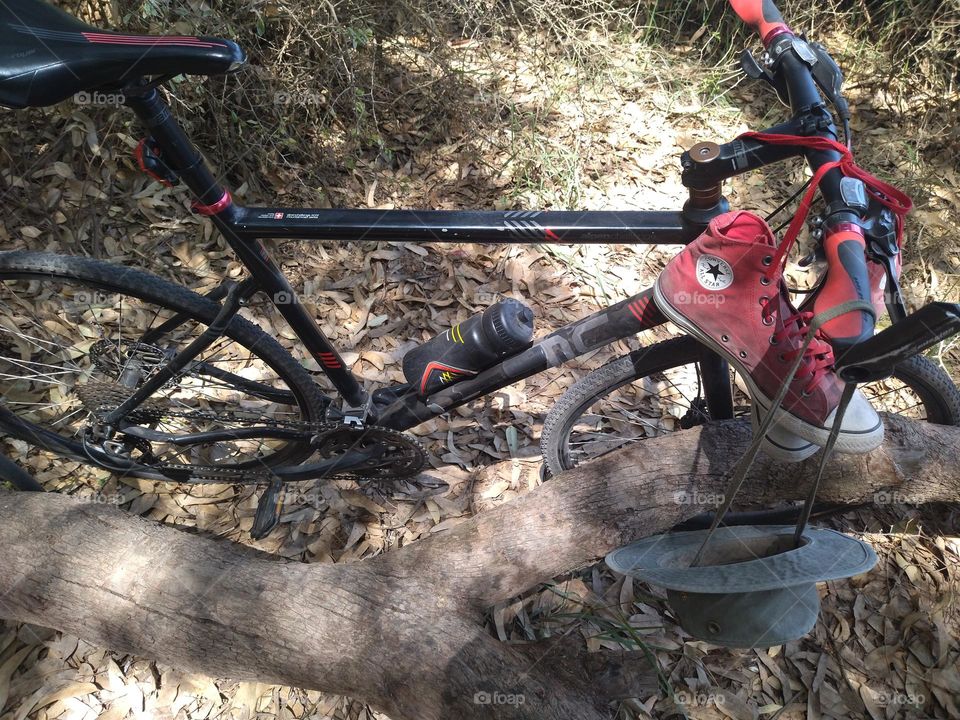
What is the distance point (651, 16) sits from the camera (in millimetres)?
4234

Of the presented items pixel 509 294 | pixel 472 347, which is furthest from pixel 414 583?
pixel 509 294

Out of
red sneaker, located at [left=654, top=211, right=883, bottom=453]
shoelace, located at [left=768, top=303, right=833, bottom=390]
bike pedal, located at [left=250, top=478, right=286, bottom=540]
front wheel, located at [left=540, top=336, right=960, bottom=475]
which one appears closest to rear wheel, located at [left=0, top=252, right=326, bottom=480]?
bike pedal, located at [left=250, top=478, right=286, bottom=540]

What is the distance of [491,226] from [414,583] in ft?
3.86

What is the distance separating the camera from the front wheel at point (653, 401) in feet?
7.49

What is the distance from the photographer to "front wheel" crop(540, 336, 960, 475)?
2.28 metres

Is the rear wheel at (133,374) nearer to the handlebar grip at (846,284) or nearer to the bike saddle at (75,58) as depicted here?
the bike saddle at (75,58)

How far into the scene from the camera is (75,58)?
147cm

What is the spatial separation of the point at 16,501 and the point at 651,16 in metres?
4.64

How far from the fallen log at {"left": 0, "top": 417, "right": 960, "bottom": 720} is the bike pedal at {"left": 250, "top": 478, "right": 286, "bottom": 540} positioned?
1.43 feet

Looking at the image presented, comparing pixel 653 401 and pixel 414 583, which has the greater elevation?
pixel 414 583

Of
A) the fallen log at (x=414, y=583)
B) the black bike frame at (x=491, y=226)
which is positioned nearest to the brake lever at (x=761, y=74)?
the black bike frame at (x=491, y=226)

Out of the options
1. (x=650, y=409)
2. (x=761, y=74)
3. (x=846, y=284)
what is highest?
(x=761, y=74)

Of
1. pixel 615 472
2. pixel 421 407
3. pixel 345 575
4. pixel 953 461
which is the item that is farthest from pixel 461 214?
pixel 953 461

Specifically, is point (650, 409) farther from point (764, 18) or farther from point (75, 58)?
point (75, 58)
